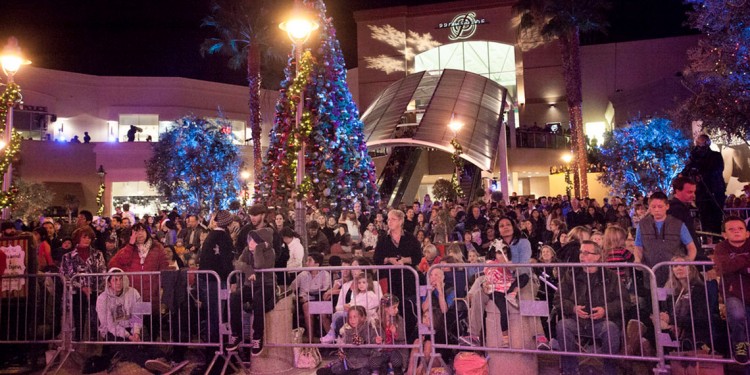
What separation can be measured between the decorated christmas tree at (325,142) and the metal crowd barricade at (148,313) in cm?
555

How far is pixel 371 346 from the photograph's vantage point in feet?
19.7

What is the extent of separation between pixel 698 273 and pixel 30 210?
85.7ft

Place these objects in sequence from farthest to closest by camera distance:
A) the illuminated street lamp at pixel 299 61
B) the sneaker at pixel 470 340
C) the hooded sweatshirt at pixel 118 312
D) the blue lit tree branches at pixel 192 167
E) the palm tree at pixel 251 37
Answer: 1. the blue lit tree branches at pixel 192 167
2. the palm tree at pixel 251 37
3. the illuminated street lamp at pixel 299 61
4. the hooded sweatshirt at pixel 118 312
5. the sneaker at pixel 470 340

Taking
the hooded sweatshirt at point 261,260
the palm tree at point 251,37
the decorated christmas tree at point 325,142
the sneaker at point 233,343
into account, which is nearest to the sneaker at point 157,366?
the sneaker at point 233,343

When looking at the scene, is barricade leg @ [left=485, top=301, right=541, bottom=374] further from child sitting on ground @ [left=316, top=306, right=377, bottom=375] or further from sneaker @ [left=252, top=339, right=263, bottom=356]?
sneaker @ [left=252, top=339, right=263, bottom=356]

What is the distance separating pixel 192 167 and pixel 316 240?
60.1ft

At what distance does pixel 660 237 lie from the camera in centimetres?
596

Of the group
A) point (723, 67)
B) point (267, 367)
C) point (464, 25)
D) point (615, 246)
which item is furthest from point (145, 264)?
point (464, 25)

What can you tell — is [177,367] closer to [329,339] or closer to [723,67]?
[329,339]

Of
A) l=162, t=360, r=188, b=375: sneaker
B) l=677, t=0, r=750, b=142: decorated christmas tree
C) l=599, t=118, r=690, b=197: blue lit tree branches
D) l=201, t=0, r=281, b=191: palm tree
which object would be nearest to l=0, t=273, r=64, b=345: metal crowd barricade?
l=162, t=360, r=188, b=375: sneaker

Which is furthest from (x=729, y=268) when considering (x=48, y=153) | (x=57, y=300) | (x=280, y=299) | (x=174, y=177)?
(x=48, y=153)

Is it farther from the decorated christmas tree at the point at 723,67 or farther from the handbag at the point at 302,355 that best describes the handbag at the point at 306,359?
the decorated christmas tree at the point at 723,67

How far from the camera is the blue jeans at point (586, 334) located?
5355 mm

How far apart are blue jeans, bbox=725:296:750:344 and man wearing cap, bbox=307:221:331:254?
7076mm
